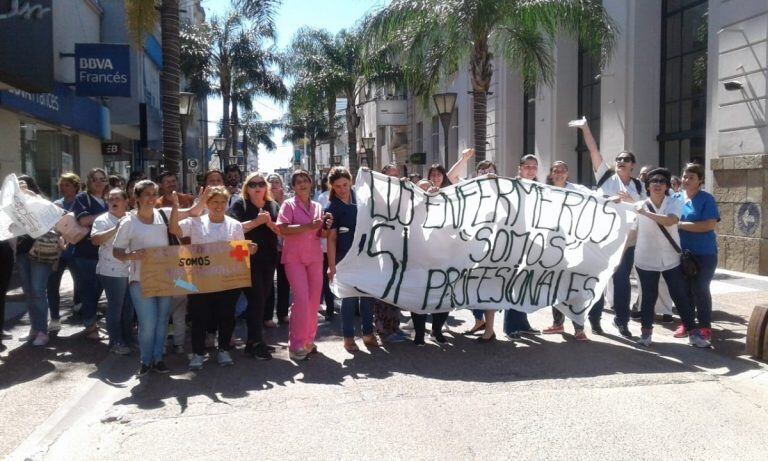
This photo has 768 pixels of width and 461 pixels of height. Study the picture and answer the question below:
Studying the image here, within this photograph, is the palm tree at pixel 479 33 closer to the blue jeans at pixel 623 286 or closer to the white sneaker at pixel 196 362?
the blue jeans at pixel 623 286

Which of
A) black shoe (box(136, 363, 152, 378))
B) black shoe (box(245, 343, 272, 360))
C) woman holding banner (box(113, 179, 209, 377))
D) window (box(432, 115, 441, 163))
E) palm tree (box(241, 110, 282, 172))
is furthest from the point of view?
palm tree (box(241, 110, 282, 172))

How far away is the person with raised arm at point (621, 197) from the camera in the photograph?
7.55m

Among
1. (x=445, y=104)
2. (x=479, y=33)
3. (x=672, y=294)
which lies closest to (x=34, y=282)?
(x=672, y=294)

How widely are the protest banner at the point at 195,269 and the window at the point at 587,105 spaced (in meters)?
14.7

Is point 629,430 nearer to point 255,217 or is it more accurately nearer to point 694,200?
point 694,200

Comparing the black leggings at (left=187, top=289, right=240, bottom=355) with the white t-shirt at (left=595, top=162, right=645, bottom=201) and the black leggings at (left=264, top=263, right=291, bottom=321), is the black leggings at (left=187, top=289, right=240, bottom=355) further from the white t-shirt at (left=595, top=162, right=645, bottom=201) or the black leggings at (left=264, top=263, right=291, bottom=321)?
the white t-shirt at (left=595, top=162, right=645, bottom=201)

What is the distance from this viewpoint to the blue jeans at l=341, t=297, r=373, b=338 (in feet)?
23.1

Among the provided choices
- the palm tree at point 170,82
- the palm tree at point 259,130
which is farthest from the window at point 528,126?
the palm tree at point 259,130

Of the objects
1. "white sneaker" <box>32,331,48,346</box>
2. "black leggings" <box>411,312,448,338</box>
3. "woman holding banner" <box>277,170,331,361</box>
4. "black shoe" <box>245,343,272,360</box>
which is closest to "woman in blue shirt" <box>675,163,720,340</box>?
"black leggings" <box>411,312,448,338</box>

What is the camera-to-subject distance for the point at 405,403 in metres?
5.44

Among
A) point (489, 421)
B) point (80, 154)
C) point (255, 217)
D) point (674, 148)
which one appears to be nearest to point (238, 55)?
point (80, 154)

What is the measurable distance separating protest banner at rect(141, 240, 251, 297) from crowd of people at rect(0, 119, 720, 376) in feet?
0.33

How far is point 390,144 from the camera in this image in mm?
43719

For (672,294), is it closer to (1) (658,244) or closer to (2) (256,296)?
(1) (658,244)
